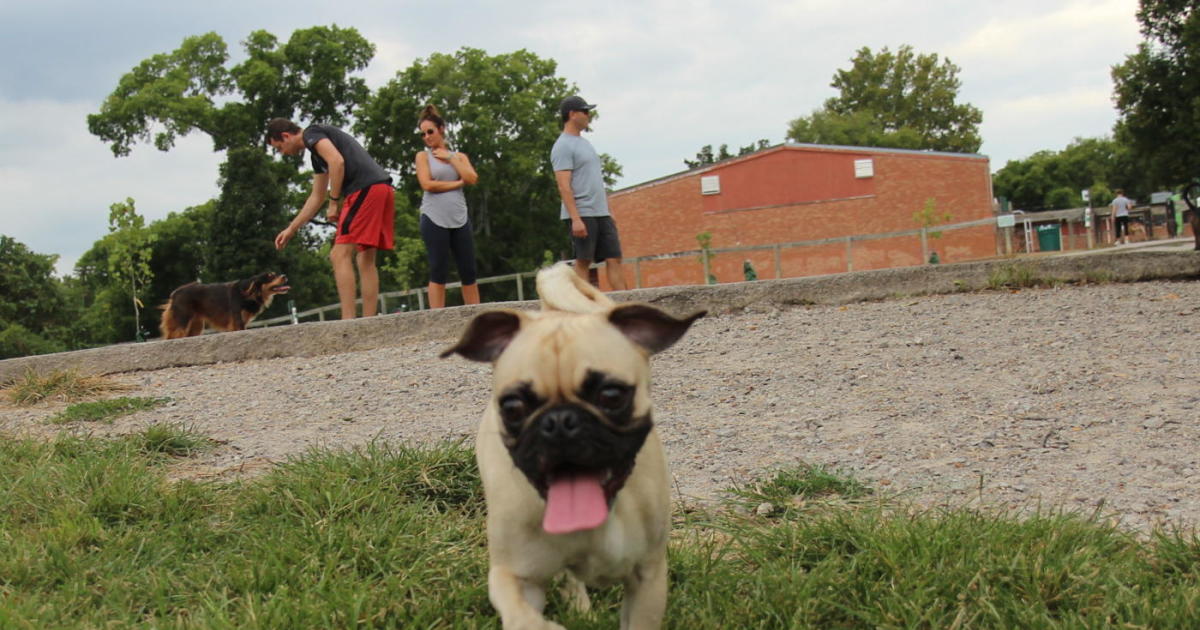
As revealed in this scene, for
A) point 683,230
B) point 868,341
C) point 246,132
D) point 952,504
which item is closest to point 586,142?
point 868,341

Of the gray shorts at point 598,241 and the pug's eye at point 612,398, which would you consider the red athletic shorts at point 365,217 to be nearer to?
the gray shorts at point 598,241

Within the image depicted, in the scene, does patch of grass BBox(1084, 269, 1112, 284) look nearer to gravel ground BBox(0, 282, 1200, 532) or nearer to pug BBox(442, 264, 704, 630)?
gravel ground BBox(0, 282, 1200, 532)

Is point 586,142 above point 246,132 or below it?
below

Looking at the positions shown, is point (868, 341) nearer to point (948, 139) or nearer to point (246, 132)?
point (246, 132)

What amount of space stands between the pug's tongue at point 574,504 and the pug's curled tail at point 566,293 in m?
0.72

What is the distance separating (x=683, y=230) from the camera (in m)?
41.8

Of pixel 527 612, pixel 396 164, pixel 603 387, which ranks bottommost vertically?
pixel 527 612

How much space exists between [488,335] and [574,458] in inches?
20.3

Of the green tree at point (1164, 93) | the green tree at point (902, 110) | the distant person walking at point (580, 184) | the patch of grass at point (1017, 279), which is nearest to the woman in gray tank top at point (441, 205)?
the distant person walking at point (580, 184)

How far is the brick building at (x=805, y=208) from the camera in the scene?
3819 centimetres

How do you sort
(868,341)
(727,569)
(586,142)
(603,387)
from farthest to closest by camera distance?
(586,142)
(868,341)
(727,569)
(603,387)

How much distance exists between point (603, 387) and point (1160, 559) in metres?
1.91

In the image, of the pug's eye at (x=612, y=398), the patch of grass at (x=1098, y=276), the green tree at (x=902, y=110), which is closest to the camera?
the pug's eye at (x=612, y=398)

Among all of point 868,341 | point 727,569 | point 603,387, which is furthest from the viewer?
point 868,341
